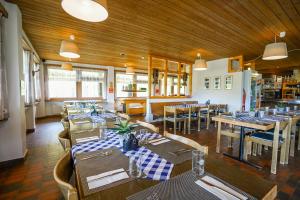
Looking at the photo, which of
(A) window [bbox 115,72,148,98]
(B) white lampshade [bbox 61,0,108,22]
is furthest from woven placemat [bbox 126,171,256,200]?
(A) window [bbox 115,72,148,98]

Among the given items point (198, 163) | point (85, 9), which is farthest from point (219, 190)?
point (85, 9)

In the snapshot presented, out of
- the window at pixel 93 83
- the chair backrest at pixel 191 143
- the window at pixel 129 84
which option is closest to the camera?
the chair backrest at pixel 191 143

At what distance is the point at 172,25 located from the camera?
9.91 ft

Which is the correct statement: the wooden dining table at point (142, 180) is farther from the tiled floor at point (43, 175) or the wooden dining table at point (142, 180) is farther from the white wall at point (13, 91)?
the white wall at point (13, 91)

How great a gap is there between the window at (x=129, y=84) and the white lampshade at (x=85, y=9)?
648 cm

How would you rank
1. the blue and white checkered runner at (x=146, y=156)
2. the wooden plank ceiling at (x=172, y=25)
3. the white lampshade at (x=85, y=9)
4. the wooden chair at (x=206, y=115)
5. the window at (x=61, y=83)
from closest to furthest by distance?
1. the blue and white checkered runner at (x=146, y=156)
2. the white lampshade at (x=85, y=9)
3. the wooden plank ceiling at (x=172, y=25)
4. the wooden chair at (x=206, y=115)
5. the window at (x=61, y=83)

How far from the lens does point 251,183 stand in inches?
32.7

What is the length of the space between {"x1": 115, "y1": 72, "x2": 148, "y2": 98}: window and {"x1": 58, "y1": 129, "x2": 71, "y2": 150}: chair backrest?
6.25 metres

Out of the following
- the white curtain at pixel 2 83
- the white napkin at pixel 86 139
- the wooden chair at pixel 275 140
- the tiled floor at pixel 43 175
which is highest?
the white curtain at pixel 2 83

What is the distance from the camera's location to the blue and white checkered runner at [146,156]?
0.92m

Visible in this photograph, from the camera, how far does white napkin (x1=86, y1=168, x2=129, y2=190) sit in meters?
0.81

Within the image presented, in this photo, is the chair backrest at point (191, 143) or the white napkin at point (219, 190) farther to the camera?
the chair backrest at point (191, 143)

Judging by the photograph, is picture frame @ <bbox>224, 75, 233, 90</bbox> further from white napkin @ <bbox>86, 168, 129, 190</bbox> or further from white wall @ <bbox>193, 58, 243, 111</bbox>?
white napkin @ <bbox>86, 168, 129, 190</bbox>

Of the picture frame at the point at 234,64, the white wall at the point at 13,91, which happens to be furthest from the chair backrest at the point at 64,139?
the picture frame at the point at 234,64
